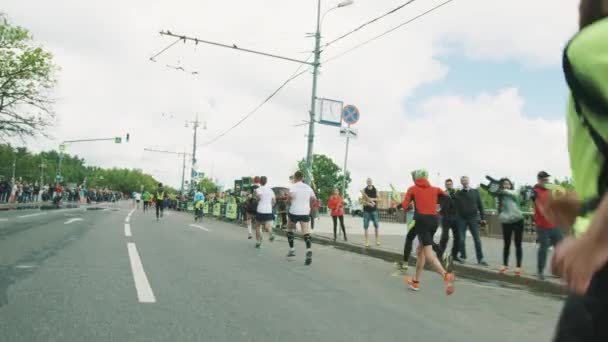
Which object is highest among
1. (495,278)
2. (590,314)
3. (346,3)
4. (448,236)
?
(346,3)

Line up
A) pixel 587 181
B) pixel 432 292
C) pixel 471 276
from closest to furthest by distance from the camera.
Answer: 1. pixel 587 181
2. pixel 432 292
3. pixel 471 276

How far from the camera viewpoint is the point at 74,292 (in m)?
5.66

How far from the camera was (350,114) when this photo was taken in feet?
61.2

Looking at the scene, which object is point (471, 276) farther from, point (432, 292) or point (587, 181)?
point (587, 181)

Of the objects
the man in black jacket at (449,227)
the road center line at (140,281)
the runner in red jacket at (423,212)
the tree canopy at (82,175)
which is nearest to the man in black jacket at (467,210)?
the man in black jacket at (449,227)

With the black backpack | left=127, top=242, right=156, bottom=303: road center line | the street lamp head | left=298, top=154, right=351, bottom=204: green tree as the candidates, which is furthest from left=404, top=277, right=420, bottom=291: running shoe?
left=298, top=154, right=351, bottom=204: green tree

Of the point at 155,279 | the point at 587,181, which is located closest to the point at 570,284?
the point at 587,181

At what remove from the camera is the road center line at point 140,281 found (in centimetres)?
550

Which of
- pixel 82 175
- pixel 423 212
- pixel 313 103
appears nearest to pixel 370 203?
pixel 423 212

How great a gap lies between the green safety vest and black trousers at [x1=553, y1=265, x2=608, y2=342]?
0.13 m

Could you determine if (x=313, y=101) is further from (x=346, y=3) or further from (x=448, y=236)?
(x=448, y=236)

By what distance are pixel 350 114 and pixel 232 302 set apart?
45.3 ft

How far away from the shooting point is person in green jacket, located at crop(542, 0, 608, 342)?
114 cm

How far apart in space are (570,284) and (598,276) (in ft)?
0.26
